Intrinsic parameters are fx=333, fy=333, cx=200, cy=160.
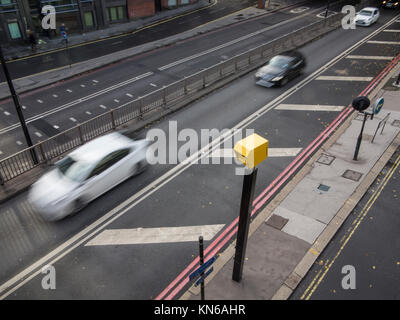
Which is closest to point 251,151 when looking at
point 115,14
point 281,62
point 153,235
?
point 153,235

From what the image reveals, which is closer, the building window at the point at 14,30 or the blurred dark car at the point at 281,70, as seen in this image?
the blurred dark car at the point at 281,70

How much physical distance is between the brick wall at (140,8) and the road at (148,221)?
2454 centimetres

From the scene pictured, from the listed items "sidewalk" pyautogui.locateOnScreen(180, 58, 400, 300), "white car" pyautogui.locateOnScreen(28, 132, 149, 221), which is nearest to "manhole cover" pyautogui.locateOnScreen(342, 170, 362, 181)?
"sidewalk" pyautogui.locateOnScreen(180, 58, 400, 300)

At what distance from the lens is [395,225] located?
11258mm

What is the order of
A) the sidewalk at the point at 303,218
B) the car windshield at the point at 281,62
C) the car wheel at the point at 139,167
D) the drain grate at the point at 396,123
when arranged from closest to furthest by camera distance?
the sidewalk at the point at 303,218, the car wheel at the point at 139,167, the drain grate at the point at 396,123, the car windshield at the point at 281,62

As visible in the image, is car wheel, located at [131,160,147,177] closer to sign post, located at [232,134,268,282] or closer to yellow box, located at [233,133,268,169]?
sign post, located at [232,134,268,282]

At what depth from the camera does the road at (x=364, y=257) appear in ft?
30.5

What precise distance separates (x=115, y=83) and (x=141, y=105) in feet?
22.9

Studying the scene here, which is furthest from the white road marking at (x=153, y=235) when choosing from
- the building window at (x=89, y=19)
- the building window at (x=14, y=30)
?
the building window at (x=89, y=19)

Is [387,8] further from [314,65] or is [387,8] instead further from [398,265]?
[398,265]

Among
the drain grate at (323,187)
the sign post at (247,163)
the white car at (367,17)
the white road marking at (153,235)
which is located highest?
the sign post at (247,163)

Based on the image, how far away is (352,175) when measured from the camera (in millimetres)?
13523

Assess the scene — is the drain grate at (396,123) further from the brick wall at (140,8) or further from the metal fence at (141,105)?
the brick wall at (140,8)

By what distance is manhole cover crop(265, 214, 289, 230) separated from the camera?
11.3m
